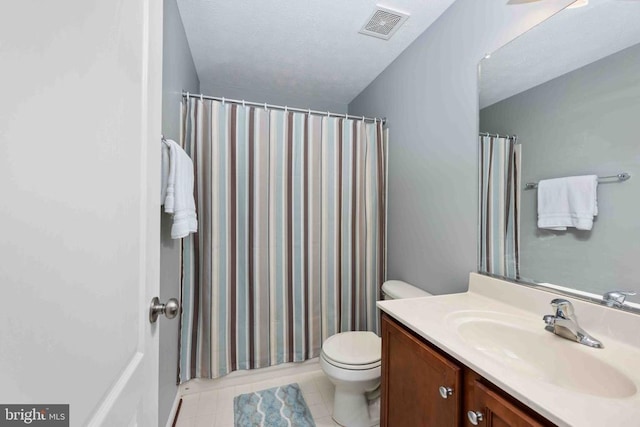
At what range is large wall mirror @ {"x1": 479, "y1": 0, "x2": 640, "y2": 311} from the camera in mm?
834

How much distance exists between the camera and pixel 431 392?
0.85 meters

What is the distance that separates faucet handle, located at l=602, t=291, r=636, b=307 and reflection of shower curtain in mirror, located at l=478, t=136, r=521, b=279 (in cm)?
29

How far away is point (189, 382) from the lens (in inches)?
66.9

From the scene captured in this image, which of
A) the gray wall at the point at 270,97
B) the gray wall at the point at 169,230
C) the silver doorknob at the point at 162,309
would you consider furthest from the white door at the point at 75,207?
the gray wall at the point at 270,97

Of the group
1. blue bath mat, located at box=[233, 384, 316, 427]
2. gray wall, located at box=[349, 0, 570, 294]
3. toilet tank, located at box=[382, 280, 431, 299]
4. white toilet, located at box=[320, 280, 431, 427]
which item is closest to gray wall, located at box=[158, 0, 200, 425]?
blue bath mat, located at box=[233, 384, 316, 427]

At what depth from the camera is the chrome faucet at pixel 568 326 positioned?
31.9 inches

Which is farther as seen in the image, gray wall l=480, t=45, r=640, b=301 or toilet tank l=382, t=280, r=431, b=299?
toilet tank l=382, t=280, r=431, b=299

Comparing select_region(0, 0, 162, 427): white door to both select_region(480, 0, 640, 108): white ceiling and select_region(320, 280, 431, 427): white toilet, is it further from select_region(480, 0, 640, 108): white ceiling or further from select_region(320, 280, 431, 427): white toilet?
select_region(480, 0, 640, 108): white ceiling

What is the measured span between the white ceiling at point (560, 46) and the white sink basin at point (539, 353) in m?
A: 0.97

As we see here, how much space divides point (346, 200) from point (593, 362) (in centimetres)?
148

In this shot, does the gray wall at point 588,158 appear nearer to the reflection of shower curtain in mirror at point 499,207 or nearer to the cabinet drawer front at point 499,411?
the reflection of shower curtain in mirror at point 499,207

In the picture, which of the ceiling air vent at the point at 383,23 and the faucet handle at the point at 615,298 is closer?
the faucet handle at the point at 615,298

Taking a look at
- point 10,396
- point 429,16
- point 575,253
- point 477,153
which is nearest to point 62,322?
point 10,396

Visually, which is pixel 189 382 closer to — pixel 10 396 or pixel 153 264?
pixel 153 264
